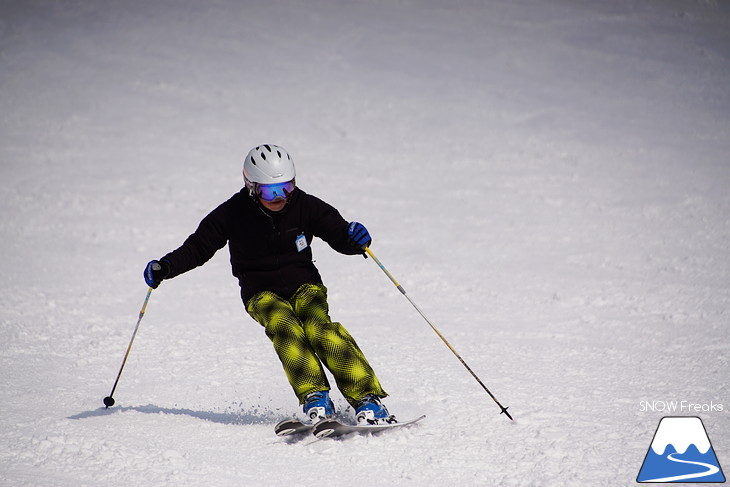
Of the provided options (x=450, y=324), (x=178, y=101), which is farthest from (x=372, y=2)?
(x=450, y=324)

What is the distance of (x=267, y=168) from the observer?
5.00 meters

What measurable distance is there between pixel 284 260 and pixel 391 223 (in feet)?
24.3

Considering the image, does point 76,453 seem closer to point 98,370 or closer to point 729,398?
point 98,370

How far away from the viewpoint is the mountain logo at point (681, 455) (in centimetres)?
405

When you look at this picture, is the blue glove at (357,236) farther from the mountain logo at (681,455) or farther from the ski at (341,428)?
the mountain logo at (681,455)

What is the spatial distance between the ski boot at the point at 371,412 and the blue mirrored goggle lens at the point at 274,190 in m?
1.42

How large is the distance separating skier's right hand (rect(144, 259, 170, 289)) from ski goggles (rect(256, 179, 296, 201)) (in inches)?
31.8

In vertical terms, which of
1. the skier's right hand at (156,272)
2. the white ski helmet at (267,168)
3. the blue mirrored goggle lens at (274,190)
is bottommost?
the skier's right hand at (156,272)

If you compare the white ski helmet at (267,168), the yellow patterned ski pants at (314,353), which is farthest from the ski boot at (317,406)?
the white ski helmet at (267,168)

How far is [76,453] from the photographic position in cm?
429

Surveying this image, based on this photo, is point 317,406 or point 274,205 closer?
point 317,406

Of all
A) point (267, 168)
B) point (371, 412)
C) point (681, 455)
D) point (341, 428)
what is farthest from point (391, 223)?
point (681, 455)

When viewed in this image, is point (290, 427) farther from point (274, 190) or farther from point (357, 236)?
point (274, 190)

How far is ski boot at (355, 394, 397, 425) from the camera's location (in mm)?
4684
